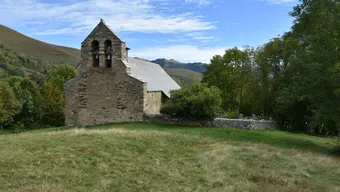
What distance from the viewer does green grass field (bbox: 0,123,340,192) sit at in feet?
35.2

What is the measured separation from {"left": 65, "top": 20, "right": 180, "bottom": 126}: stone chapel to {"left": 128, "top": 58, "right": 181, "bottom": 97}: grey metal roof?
988mm

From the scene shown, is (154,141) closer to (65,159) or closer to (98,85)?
(65,159)

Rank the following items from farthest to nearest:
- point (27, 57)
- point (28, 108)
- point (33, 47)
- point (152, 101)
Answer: point (33, 47)
point (27, 57)
point (28, 108)
point (152, 101)

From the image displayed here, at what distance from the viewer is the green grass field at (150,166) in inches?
423

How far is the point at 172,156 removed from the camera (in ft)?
48.6

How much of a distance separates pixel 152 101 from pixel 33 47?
161051mm

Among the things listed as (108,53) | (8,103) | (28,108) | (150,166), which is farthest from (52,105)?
(150,166)

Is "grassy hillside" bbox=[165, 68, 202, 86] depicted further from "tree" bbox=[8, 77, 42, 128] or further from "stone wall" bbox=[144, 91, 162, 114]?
"tree" bbox=[8, 77, 42, 128]

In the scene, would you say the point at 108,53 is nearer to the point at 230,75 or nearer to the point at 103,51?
the point at 103,51

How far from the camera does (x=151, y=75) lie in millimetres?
36281

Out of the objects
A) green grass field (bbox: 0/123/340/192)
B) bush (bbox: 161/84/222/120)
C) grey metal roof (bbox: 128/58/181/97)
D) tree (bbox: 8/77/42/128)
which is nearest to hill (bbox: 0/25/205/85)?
tree (bbox: 8/77/42/128)

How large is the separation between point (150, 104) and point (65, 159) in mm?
18620

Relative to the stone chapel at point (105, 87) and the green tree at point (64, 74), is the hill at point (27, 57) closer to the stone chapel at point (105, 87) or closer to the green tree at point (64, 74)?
the green tree at point (64, 74)

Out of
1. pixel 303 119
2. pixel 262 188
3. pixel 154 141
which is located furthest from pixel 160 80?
pixel 262 188
